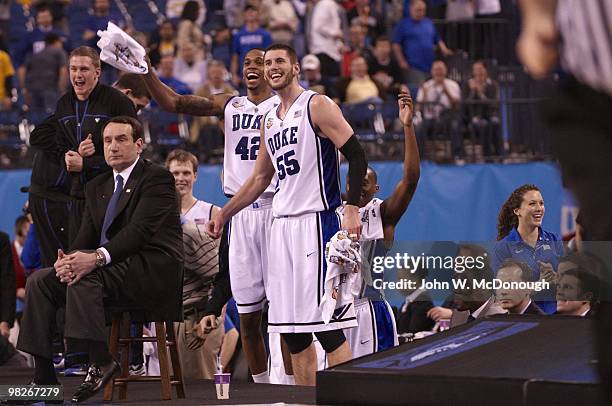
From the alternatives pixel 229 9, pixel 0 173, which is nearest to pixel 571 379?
pixel 0 173

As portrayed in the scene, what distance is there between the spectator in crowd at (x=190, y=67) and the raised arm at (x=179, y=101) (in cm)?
670

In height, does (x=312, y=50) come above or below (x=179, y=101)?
above

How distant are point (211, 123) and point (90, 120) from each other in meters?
5.94

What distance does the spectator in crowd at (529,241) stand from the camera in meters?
8.27

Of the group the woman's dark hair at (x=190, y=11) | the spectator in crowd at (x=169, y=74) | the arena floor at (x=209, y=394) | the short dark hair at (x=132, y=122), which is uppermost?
the woman's dark hair at (x=190, y=11)

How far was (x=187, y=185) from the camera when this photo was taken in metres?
10.0

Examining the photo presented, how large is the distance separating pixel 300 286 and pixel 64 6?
1179cm

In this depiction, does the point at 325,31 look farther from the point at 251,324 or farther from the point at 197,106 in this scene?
the point at 251,324

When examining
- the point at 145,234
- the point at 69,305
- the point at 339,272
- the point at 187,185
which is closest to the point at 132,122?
the point at 145,234

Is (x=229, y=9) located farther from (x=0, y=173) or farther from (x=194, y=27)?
(x=0, y=173)

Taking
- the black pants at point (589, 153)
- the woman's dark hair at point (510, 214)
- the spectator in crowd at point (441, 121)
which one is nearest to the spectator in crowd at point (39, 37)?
the spectator in crowd at point (441, 121)

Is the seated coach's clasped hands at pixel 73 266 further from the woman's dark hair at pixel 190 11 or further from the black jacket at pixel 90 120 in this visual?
the woman's dark hair at pixel 190 11

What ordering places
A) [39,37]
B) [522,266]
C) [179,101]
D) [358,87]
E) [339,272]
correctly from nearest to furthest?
[339,272] < [522,266] < [179,101] < [358,87] < [39,37]

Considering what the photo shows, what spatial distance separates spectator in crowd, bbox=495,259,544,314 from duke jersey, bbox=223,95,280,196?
79.1 inches
